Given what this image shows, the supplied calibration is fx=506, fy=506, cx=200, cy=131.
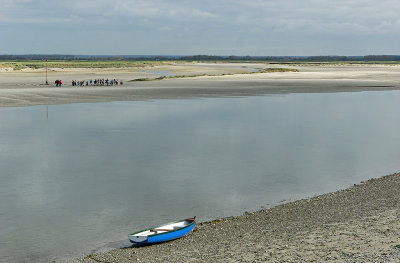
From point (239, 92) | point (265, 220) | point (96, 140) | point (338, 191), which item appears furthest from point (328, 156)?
point (239, 92)

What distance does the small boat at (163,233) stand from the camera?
51.1ft

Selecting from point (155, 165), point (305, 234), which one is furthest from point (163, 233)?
point (155, 165)

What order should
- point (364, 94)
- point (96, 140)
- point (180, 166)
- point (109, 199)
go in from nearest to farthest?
point (109, 199)
point (180, 166)
point (96, 140)
point (364, 94)

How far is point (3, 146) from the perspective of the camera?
3192 cm

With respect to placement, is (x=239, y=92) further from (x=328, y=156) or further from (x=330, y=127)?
(x=328, y=156)

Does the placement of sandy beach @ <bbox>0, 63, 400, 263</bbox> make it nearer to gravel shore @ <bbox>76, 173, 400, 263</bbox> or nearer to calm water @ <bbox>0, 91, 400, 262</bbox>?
gravel shore @ <bbox>76, 173, 400, 263</bbox>

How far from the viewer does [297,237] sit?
1560 centimetres

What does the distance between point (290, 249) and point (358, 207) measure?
570 cm

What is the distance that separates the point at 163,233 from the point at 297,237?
4.16 m

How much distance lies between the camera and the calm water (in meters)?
18.0

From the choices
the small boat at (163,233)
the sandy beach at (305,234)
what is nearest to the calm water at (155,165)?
the small boat at (163,233)

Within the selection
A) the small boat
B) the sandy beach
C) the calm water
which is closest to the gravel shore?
the sandy beach

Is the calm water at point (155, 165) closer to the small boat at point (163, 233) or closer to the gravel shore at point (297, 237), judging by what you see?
the small boat at point (163, 233)

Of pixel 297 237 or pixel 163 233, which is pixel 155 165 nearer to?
pixel 163 233
